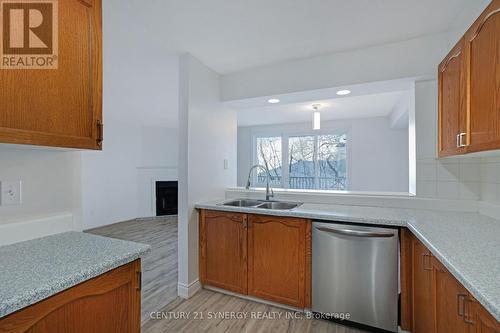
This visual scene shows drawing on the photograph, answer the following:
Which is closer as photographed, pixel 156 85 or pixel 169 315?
pixel 169 315

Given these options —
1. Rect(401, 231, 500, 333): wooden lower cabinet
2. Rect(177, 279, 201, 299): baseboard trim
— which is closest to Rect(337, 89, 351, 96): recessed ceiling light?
Rect(401, 231, 500, 333): wooden lower cabinet

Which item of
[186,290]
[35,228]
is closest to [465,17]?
[35,228]

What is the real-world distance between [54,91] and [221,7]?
1.24m

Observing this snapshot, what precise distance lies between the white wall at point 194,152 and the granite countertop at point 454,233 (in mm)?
201

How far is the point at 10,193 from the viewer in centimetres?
114

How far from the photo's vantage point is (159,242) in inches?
154

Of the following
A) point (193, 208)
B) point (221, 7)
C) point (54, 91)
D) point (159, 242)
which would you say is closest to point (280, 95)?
point (221, 7)

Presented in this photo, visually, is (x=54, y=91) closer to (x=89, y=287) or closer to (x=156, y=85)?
Answer: (x=89, y=287)

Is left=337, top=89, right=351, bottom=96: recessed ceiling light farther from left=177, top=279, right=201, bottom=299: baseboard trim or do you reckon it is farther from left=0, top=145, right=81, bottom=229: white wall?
left=177, top=279, right=201, bottom=299: baseboard trim

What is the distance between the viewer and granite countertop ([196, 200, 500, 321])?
2.78ft

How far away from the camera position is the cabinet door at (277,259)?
6.70 feet

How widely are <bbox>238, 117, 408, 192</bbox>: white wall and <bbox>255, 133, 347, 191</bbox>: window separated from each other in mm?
193

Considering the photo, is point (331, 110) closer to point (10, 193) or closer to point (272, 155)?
point (272, 155)

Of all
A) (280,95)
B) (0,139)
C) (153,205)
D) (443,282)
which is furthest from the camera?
(153,205)
